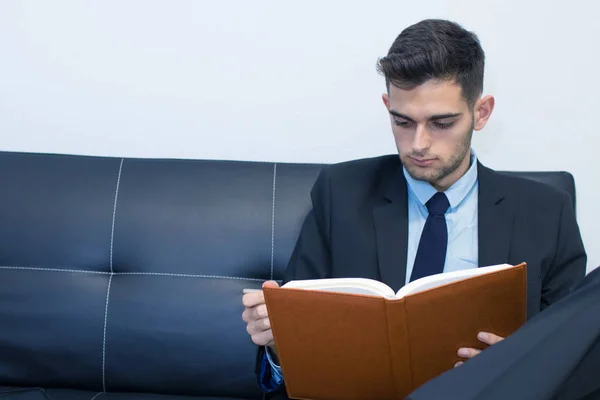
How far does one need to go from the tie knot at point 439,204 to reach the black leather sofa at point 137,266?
1.13 ft

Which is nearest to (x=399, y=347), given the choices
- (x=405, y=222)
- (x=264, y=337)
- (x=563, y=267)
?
(x=264, y=337)

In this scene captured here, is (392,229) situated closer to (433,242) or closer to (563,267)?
(433,242)

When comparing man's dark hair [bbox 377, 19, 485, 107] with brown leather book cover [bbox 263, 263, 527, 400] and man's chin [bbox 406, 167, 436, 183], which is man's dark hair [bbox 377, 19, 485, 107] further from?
brown leather book cover [bbox 263, 263, 527, 400]

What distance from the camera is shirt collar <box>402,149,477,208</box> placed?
145 centimetres

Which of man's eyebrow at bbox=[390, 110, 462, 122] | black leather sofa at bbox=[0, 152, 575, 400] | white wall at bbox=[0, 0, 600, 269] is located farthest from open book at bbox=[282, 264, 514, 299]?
white wall at bbox=[0, 0, 600, 269]

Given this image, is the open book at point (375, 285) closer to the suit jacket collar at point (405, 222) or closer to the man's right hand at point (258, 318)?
the man's right hand at point (258, 318)

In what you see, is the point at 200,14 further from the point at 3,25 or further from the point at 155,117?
the point at 3,25

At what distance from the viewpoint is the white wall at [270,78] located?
1874 mm

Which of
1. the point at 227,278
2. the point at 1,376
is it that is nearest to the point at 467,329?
the point at 227,278

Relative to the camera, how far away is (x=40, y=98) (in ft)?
6.36

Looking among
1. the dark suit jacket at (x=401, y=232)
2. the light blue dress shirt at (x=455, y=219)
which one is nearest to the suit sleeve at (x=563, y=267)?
the dark suit jacket at (x=401, y=232)

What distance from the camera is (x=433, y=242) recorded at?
1.42m

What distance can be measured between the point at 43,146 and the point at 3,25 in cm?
33

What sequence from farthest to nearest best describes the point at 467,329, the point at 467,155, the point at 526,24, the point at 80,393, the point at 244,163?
the point at 526,24 < the point at 244,163 < the point at 80,393 < the point at 467,155 < the point at 467,329
